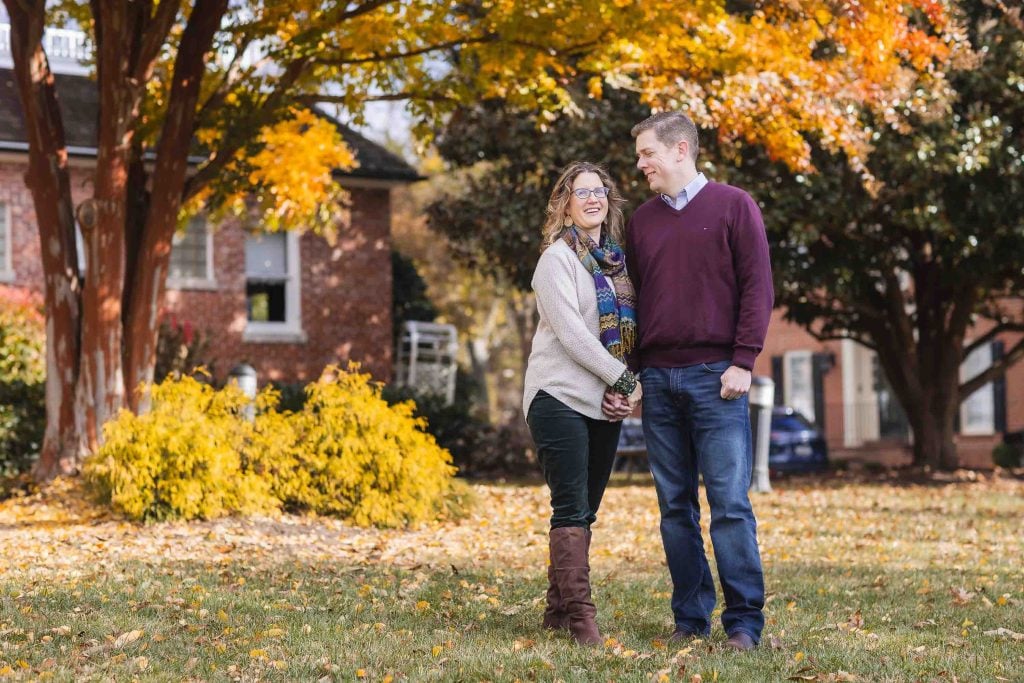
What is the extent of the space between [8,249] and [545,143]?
27.3ft

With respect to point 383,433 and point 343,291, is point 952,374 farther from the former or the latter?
point 383,433

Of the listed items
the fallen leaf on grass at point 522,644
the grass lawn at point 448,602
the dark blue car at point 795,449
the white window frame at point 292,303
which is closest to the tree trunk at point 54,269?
the grass lawn at point 448,602

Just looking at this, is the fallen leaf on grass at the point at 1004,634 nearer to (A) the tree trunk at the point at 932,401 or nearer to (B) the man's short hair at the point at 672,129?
(B) the man's short hair at the point at 672,129

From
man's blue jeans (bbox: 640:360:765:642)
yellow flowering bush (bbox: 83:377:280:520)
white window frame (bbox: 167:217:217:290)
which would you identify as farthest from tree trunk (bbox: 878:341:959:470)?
man's blue jeans (bbox: 640:360:765:642)

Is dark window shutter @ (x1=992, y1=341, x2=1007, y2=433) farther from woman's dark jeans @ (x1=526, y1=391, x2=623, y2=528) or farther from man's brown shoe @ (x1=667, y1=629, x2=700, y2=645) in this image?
woman's dark jeans @ (x1=526, y1=391, x2=623, y2=528)

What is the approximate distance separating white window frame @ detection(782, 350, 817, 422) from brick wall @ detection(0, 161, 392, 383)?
14.3 m

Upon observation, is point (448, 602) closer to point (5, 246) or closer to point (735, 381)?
point (735, 381)

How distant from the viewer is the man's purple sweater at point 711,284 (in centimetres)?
501

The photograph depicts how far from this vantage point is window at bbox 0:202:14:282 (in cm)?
1925

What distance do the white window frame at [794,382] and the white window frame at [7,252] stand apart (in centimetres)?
1999

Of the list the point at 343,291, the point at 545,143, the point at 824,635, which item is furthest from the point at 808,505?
the point at 343,291

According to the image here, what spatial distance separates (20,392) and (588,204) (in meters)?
11.0

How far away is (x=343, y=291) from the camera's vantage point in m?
21.6

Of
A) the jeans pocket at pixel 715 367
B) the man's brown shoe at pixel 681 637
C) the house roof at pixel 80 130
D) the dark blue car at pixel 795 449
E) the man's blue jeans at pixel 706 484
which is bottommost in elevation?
the dark blue car at pixel 795 449
